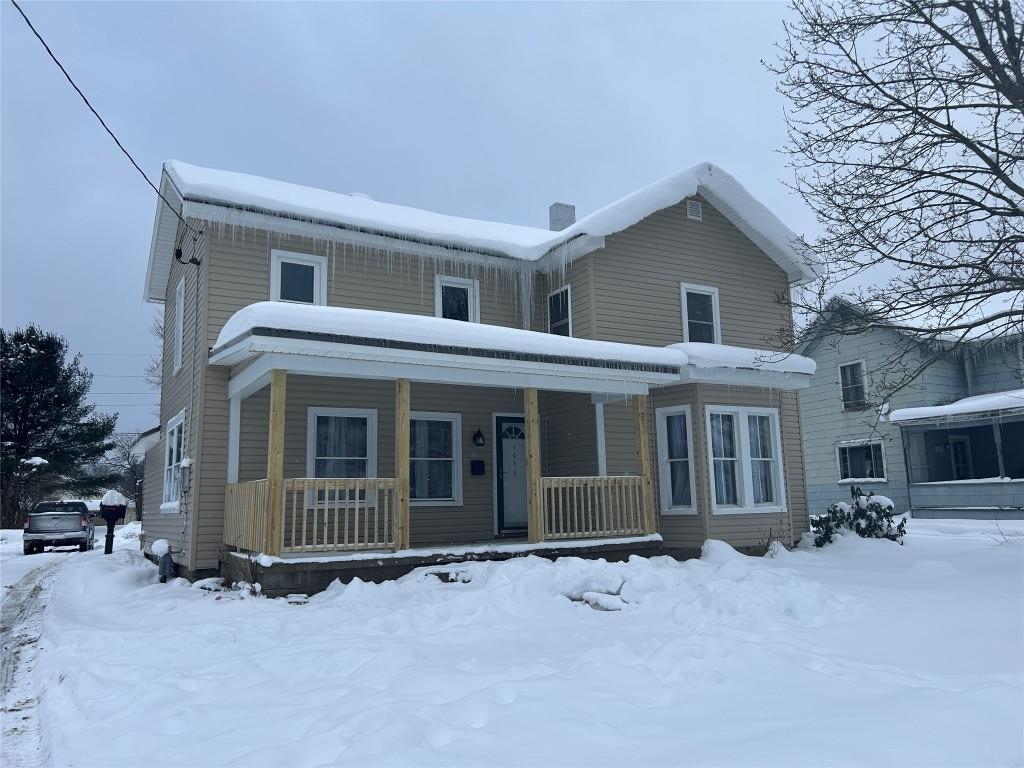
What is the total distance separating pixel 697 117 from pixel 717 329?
58.0m

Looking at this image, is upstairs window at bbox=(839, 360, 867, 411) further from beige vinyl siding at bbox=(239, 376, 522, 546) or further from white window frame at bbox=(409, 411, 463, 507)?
white window frame at bbox=(409, 411, 463, 507)

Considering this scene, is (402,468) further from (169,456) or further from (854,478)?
(854,478)

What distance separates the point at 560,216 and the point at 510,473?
6.57 metres

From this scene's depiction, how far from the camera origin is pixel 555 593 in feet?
26.3

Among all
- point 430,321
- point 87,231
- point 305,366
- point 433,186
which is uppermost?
point 433,186

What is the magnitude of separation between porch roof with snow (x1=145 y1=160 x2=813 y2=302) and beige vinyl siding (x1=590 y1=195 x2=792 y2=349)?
330 mm

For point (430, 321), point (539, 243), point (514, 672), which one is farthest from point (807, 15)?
point (514, 672)

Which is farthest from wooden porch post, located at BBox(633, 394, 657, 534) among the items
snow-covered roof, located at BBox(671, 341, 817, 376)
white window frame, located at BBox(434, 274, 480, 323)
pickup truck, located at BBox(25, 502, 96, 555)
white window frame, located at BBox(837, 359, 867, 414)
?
pickup truck, located at BBox(25, 502, 96, 555)

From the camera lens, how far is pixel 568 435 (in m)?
13.0

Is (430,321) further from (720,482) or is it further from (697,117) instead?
(697,117)

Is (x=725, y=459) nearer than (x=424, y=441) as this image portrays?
Yes

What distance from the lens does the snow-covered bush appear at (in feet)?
41.8

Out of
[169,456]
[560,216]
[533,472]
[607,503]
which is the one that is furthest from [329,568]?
[560,216]

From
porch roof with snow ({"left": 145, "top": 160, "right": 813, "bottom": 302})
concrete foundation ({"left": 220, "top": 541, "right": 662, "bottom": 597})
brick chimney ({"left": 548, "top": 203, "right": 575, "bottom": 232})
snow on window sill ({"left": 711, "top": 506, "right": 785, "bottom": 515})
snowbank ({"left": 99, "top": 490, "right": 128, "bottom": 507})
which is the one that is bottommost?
concrete foundation ({"left": 220, "top": 541, "right": 662, "bottom": 597})
